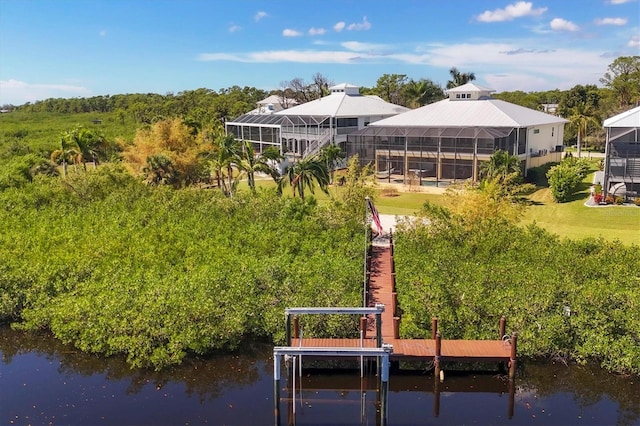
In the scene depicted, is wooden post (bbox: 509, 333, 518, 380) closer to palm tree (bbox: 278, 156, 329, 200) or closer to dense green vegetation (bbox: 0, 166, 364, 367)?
dense green vegetation (bbox: 0, 166, 364, 367)

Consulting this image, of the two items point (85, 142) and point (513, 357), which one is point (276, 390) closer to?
point (513, 357)

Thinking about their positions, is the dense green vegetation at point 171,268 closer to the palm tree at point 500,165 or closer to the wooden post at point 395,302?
the wooden post at point 395,302

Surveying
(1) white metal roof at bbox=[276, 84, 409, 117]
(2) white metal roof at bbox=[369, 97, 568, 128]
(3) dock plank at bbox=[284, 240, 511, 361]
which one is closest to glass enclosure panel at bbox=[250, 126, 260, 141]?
(1) white metal roof at bbox=[276, 84, 409, 117]

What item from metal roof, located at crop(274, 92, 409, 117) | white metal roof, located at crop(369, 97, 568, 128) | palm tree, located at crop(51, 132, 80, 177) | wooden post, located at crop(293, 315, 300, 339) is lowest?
wooden post, located at crop(293, 315, 300, 339)

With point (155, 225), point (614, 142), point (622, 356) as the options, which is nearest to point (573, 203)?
point (614, 142)

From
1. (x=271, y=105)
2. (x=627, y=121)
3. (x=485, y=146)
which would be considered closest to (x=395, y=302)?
(x=627, y=121)

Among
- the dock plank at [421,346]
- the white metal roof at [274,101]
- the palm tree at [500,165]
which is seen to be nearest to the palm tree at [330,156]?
the palm tree at [500,165]
